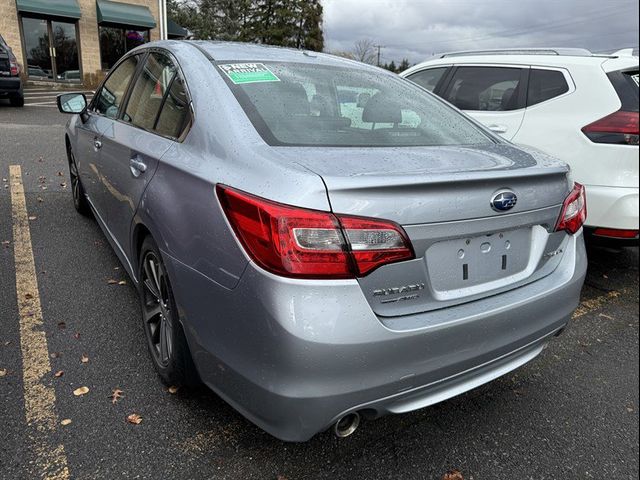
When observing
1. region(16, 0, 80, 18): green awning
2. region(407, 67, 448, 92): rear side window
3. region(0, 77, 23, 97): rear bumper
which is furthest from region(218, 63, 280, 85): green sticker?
region(16, 0, 80, 18): green awning

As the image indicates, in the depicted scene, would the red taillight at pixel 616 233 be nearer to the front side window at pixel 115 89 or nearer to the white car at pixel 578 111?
the white car at pixel 578 111

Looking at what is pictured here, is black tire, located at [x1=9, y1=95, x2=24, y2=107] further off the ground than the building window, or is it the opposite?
the building window

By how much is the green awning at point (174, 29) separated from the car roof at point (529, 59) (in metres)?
14.7

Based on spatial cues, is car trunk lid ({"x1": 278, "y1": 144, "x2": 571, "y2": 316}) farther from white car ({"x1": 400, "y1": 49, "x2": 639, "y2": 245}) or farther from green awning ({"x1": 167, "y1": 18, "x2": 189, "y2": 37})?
green awning ({"x1": 167, "y1": 18, "x2": 189, "y2": 37})

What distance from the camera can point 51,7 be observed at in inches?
649

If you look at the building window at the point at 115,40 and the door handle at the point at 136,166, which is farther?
the building window at the point at 115,40

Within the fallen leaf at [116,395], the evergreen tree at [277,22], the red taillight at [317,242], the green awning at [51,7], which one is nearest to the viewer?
the red taillight at [317,242]

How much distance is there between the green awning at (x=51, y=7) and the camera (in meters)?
14.9

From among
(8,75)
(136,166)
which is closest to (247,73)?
(136,166)

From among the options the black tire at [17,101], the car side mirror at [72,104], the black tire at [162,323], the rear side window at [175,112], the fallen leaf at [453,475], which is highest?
the rear side window at [175,112]

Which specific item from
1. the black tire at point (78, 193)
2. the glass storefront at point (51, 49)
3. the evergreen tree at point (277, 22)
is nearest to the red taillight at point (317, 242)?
the black tire at point (78, 193)

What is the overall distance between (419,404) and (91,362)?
Result: 1.68 m

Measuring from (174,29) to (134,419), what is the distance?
18.4m

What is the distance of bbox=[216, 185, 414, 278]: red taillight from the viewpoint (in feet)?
4.80
